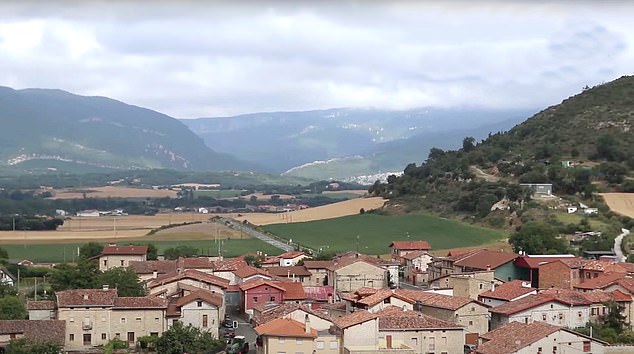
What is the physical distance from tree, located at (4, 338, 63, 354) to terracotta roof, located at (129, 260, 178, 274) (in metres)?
17.4

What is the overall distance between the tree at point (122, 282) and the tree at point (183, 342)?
6.80m

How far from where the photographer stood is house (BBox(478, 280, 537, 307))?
42.7 meters

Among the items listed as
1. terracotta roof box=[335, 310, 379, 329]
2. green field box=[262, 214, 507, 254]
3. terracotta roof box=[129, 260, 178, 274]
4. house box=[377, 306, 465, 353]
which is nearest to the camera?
terracotta roof box=[335, 310, 379, 329]

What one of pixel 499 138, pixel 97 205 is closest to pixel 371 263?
pixel 499 138

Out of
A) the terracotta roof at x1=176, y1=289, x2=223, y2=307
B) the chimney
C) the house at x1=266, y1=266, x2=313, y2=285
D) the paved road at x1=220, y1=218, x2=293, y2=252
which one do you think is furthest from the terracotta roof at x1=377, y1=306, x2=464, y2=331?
the paved road at x1=220, y1=218, x2=293, y2=252

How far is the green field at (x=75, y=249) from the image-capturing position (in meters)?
69.4

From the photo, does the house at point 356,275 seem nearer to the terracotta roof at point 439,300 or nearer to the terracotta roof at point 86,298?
the terracotta roof at point 439,300

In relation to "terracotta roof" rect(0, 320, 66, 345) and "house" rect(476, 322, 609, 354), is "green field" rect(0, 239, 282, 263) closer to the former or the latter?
"terracotta roof" rect(0, 320, 66, 345)

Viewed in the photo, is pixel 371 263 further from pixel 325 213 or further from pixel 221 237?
pixel 325 213

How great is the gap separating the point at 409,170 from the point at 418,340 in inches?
2824

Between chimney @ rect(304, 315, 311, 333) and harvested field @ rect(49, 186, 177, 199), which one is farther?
harvested field @ rect(49, 186, 177, 199)

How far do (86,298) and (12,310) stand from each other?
15.4 ft

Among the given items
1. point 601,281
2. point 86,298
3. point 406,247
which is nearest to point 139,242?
point 406,247

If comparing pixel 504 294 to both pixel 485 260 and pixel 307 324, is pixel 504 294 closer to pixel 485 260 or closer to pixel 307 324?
pixel 307 324
